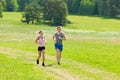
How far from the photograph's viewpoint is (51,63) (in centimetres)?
2786

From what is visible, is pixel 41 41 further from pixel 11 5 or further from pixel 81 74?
pixel 11 5

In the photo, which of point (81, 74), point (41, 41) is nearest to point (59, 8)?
point (41, 41)

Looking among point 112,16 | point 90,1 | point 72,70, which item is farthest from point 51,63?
point 90,1

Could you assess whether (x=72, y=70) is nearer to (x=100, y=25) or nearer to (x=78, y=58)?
(x=78, y=58)

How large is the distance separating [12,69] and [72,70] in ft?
13.7

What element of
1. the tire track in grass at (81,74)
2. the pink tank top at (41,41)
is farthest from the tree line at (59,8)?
the tire track in grass at (81,74)

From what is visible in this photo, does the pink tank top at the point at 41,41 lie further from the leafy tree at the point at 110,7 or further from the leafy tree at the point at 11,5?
the leafy tree at the point at 11,5

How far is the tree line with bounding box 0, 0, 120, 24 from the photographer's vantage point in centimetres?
12081

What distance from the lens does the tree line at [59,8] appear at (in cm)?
12081

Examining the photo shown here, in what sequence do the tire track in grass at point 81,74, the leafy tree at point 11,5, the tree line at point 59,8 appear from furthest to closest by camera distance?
1. the leafy tree at point 11,5
2. the tree line at point 59,8
3. the tire track in grass at point 81,74

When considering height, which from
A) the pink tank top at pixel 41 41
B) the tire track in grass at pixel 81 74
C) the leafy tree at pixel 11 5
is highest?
the pink tank top at pixel 41 41

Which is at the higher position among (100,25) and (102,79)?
(102,79)

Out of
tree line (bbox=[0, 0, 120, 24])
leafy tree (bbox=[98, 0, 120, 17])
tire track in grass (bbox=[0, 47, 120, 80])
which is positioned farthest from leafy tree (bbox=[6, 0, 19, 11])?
tire track in grass (bbox=[0, 47, 120, 80])

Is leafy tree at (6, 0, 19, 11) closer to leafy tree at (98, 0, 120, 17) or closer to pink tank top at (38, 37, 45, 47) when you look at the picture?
leafy tree at (98, 0, 120, 17)
